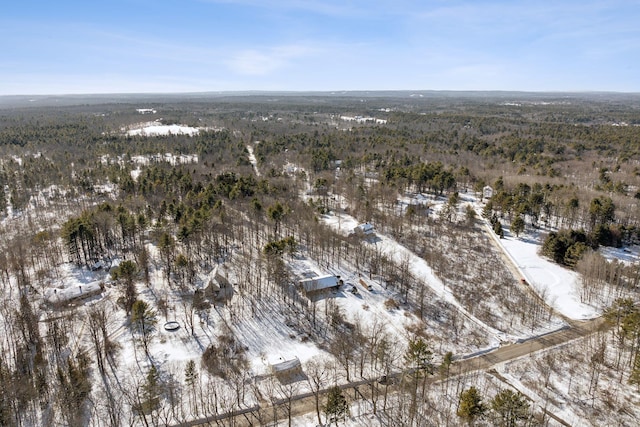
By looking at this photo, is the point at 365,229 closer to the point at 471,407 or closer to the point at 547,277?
the point at 547,277

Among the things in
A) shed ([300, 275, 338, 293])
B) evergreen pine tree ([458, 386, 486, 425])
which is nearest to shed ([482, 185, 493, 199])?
shed ([300, 275, 338, 293])

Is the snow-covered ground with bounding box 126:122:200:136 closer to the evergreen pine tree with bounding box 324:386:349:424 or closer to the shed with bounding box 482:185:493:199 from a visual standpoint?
the shed with bounding box 482:185:493:199

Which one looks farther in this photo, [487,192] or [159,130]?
[159,130]

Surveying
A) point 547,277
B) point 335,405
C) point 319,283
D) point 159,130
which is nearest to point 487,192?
point 547,277

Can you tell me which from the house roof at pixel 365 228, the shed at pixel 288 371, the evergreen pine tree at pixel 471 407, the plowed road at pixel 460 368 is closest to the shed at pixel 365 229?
the house roof at pixel 365 228

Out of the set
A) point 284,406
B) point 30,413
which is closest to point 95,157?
point 30,413

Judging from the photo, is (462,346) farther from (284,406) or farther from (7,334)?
(7,334)

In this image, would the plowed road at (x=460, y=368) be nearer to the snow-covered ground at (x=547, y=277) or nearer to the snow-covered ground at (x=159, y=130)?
the snow-covered ground at (x=547, y=277)
